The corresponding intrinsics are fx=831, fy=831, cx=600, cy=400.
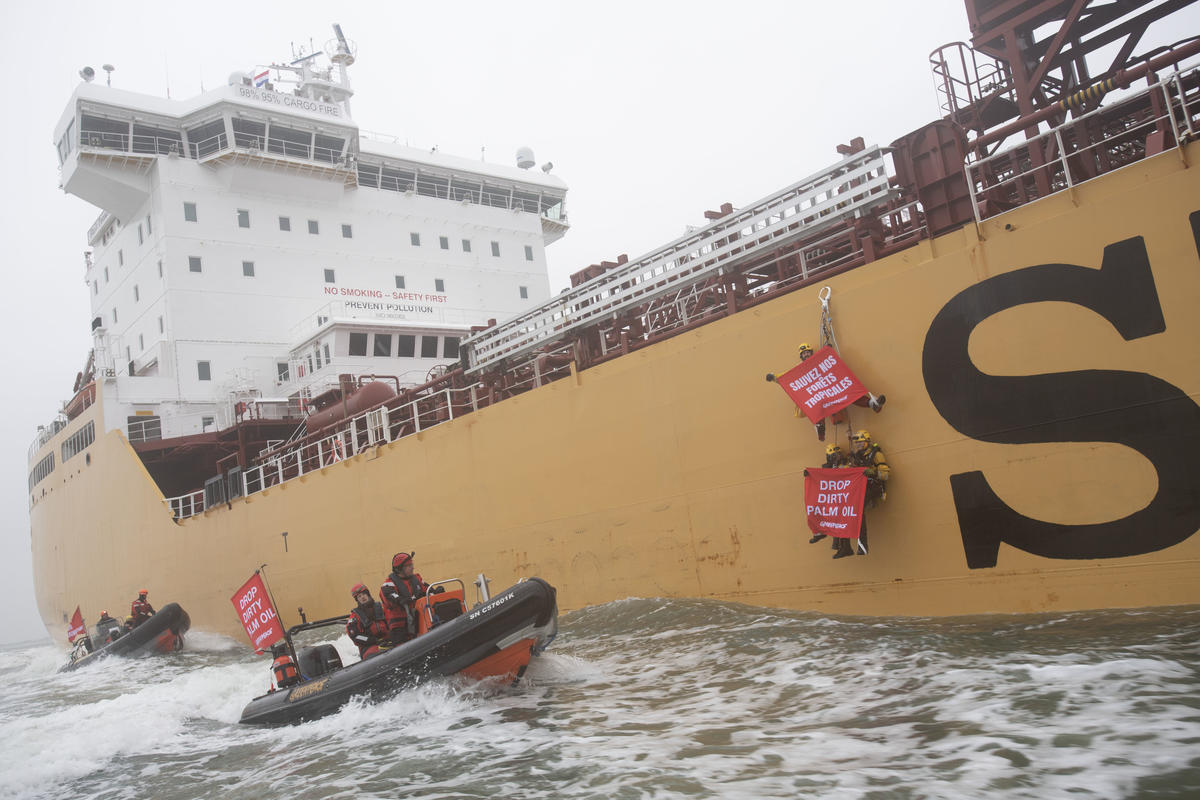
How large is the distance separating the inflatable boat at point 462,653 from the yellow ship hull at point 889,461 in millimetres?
A: 2423

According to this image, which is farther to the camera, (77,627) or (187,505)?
(187,505)

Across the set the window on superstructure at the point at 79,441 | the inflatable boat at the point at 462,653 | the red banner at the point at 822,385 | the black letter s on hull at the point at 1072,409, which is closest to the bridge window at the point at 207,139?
the window on superstructure at the point at 79,441

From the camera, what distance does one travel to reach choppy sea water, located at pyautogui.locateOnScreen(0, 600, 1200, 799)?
3.98 metres

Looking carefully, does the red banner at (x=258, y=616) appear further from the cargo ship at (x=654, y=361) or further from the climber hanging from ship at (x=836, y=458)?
the climber hanging from ship at (x=836, y=458)

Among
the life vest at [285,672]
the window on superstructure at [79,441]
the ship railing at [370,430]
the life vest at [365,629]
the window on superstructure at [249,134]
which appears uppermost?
the window on superstructure at [249,134]

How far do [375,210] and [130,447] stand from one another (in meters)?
8.46

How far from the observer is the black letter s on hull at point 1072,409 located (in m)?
6.02

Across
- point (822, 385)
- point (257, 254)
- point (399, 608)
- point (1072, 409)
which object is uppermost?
point (257, 254)

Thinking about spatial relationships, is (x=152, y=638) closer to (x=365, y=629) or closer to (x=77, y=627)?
(x=77, y=627)

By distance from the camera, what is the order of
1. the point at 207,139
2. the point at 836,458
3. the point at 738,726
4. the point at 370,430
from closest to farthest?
the point at 738,726
the point at 836,458
the point at 370,430
the point at 207,139

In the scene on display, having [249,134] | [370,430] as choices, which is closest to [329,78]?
[249,134]

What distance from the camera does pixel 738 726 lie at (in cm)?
509

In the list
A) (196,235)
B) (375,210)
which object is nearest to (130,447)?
(196,235)

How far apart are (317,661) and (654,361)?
4807 mm
